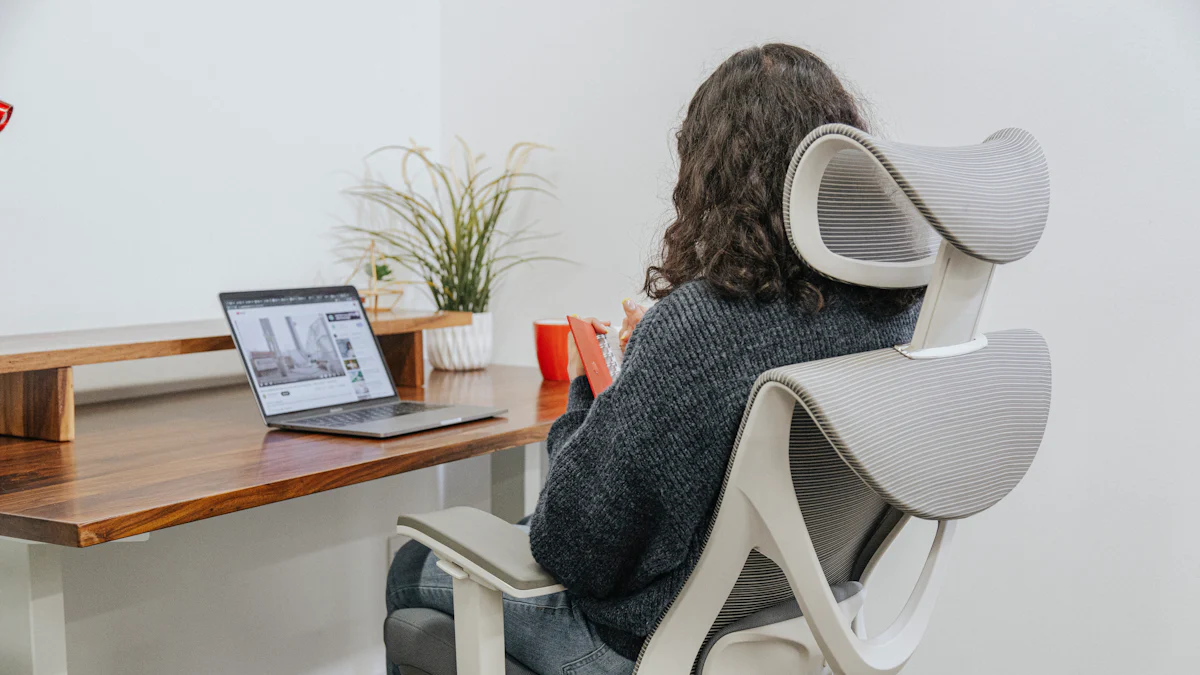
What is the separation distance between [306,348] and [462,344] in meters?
0.54

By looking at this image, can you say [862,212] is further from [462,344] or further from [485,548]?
[462,344]

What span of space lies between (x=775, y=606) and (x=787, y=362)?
0.91ft

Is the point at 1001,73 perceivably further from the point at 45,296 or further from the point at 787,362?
the point at 45,296

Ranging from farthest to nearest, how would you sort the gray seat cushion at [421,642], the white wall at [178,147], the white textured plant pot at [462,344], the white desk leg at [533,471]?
the white desk leg at [533,471], the white textured plant pot at [462,344], the white wall at [178,147], the gray seat cushion at [421,642]

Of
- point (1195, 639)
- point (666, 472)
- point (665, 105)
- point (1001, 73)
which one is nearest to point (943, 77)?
point (1001, 73)

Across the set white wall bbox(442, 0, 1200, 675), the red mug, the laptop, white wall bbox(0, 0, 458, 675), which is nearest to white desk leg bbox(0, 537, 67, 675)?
the laptop

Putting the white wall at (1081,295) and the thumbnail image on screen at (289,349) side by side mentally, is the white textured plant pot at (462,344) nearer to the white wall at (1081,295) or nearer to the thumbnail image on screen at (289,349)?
the thumbnail image on screen at (289,349)

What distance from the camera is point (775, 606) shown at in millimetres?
1056

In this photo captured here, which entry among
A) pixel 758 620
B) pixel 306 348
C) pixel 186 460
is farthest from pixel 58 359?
pixel 758 620

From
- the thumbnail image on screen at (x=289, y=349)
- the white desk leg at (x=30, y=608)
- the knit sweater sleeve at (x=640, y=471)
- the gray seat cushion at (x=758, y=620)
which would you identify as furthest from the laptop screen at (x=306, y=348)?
the gray seat cushion at (x=758, y=620)

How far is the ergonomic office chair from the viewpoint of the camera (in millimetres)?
819

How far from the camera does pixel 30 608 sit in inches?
42.5

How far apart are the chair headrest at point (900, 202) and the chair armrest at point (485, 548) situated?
449 mm

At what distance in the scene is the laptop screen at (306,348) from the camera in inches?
63.3
